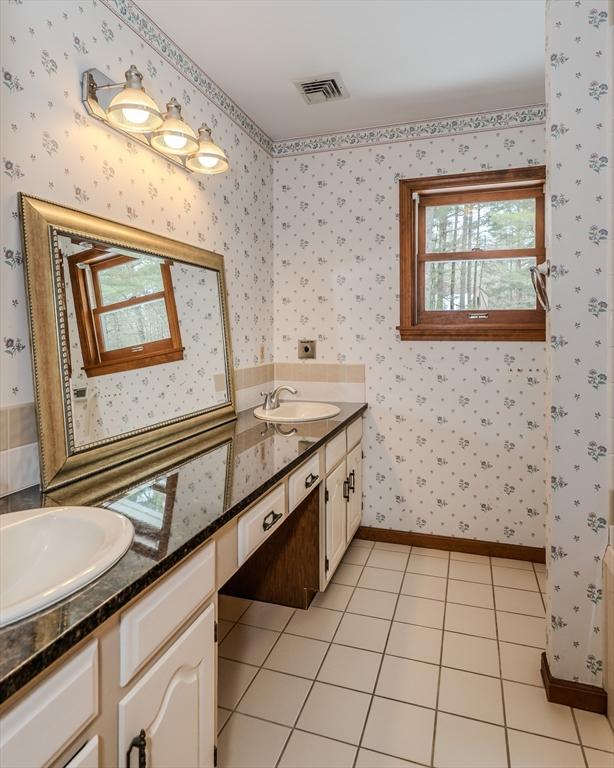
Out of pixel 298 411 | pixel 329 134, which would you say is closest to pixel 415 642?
pixel 298 411

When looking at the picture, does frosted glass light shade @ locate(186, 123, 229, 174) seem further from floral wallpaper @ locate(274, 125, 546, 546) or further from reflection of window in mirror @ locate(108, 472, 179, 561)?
reflection of window in mirror @ locate(108, 472, 179, 561)

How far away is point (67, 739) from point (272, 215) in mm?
2822

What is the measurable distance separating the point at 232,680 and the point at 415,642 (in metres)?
0.77

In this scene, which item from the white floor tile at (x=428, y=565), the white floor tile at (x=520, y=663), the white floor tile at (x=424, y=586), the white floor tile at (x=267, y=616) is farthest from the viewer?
the white floor tile at (x=428, y=565)

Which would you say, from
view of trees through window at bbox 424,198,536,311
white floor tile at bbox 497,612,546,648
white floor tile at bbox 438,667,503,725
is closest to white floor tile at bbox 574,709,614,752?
white floor tile at bbox 438,667,503,725

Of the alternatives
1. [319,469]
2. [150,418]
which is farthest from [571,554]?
[150,418]

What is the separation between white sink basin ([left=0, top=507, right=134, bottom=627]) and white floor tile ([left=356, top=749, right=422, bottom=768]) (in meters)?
1.10

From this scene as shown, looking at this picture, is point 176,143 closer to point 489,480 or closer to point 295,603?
point 295,603

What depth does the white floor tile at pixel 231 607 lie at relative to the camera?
230cm

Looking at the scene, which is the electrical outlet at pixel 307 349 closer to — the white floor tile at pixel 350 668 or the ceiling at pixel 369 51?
the ceiling at pixel 369 51

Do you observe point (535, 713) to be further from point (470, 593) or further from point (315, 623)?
point (315, 623)

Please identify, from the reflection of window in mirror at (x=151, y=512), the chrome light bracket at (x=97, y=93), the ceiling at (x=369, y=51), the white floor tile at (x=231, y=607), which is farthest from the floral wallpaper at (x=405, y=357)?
the reflection of window in mirror at (x=151, y=512)

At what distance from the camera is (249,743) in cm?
158

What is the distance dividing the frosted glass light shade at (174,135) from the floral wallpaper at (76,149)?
0.10 meters
